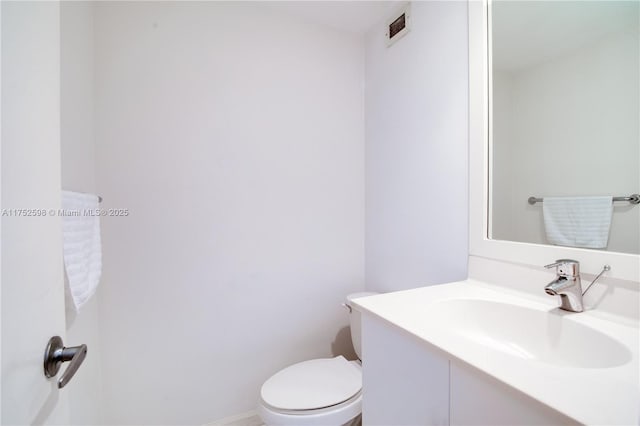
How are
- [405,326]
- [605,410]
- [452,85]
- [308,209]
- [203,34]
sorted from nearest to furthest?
1. [605,410]
2. [405,326]
3. [452,85]
4. [203,34]
5. [308,209]

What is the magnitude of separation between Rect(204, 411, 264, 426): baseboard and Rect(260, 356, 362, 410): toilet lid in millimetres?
448

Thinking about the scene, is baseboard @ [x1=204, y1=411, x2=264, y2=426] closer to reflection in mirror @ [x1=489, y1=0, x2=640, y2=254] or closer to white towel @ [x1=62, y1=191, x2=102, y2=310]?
white towel @ [x1=62, y1=191, x2=102, y2=310]

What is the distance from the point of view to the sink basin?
2.07ft

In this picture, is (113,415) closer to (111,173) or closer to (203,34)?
(111,173)

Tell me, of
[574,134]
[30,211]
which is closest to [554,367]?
[574,134]

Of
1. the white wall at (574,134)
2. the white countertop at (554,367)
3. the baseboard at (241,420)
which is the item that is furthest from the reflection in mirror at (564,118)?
the baseboard at (241,420)

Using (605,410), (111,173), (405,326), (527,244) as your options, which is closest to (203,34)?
(111,173)

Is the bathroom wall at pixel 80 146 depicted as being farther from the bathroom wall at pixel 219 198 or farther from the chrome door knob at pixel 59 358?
the chrome door knob at pixel 59 358

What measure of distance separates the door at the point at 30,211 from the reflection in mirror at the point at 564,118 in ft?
4.24

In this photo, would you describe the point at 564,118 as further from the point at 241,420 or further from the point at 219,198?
the point at 241,420

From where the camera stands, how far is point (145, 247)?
126 cm

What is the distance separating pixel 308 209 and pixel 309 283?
44cm

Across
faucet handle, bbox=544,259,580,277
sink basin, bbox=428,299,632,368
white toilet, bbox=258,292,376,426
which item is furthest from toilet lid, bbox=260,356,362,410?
faucet handle, bbox=544,259,580,277

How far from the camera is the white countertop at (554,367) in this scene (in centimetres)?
40
